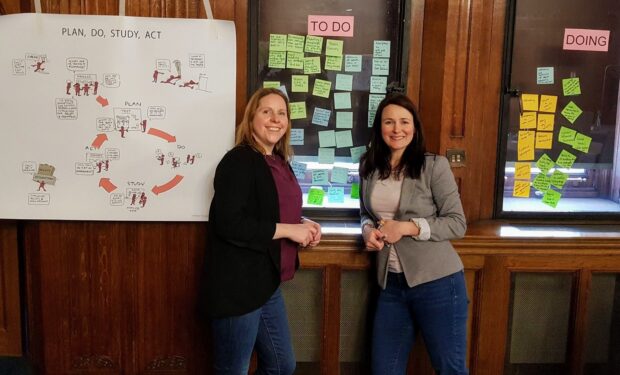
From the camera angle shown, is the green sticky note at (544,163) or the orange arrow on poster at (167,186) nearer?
the orange arrow on poster at (167,186)

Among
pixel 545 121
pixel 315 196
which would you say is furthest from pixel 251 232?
pixel 545 121

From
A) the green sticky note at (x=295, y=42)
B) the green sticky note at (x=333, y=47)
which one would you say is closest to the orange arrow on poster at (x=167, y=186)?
the green sticky note at (x=295, y=42)

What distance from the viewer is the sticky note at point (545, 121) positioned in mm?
2604

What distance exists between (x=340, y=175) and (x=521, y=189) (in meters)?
0.83

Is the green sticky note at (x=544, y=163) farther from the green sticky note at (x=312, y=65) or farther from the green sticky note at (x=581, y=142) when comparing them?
the green sticky note at (x=312, y=65)

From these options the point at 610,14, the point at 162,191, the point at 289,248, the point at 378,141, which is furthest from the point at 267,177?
the point at 610,14

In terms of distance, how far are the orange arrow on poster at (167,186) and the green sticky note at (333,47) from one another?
0.84 metres

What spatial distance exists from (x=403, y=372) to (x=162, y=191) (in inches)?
46.7

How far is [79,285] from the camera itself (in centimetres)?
245

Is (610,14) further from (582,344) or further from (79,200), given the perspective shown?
(79,200)

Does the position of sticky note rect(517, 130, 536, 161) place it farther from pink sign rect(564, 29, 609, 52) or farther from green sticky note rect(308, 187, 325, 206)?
green sticky note rect(308, 187, 325, 206)

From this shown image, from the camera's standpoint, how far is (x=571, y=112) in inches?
103

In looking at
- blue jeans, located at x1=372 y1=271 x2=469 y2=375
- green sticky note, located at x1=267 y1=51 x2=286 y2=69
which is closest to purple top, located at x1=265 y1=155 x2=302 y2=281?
blue jeans, located at x1=372 y1=271 x2=469 y2=375

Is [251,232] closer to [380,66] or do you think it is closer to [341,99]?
[341,99]
